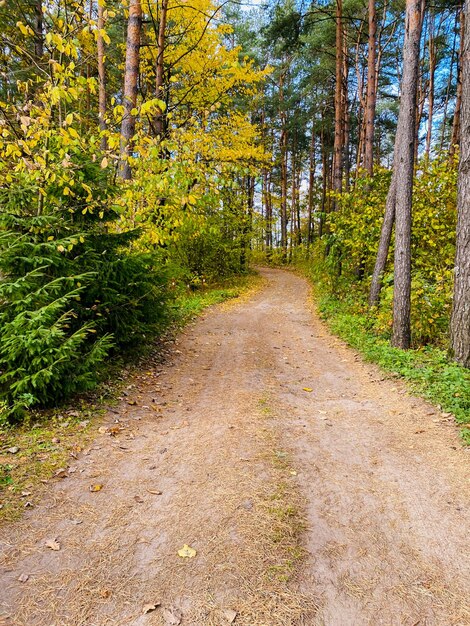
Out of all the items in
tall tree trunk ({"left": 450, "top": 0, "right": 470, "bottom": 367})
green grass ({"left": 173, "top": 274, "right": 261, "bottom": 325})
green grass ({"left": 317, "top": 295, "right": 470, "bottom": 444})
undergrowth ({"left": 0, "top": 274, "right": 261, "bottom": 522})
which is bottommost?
undergrowth ({"left": 0, "top": 274, "right": 261, "bottom": 522})

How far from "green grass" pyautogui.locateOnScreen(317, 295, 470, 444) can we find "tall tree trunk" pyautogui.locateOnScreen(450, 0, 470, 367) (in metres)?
0.37

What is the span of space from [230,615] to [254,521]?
31.5 inches

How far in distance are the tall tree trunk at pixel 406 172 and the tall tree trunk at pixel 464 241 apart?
1181 mm

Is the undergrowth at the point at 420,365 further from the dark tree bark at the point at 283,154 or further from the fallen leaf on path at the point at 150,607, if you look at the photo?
the dark tree bark at the point at 283,154

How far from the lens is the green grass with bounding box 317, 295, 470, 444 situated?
4.82 m

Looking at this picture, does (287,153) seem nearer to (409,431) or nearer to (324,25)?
(324,25)

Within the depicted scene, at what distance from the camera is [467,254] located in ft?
17.9

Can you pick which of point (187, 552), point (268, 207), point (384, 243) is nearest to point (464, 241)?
point (384, 243)

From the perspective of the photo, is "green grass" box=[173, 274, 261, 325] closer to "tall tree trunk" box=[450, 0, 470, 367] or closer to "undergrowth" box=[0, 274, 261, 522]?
"undergrowth" box=[0, 274, 261, 522]

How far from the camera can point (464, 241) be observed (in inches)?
216

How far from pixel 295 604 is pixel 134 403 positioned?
353cm

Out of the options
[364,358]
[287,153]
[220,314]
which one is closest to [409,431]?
[364,358]

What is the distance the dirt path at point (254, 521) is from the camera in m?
2.20

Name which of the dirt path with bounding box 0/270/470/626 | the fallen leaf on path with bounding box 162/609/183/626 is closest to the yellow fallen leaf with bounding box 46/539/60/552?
the dirt path with bounding box 0/270/470/626
